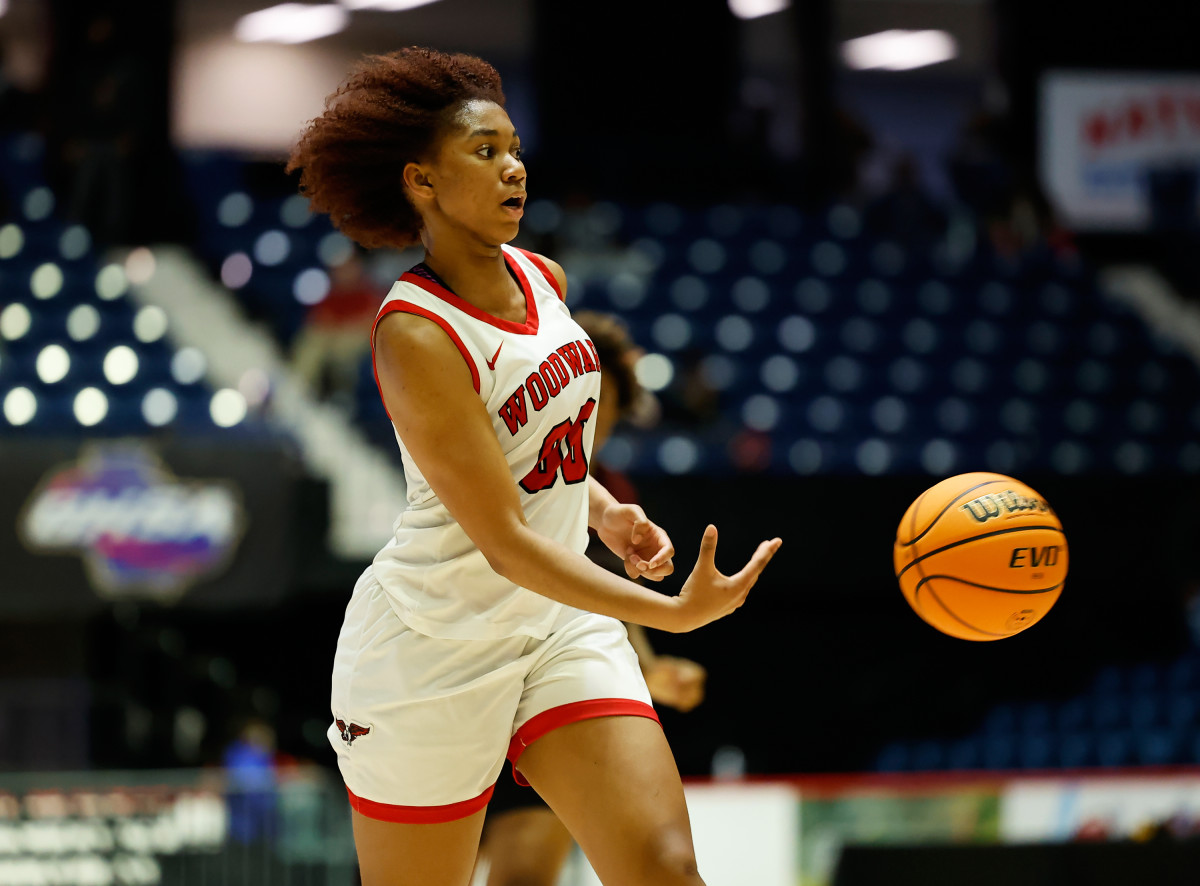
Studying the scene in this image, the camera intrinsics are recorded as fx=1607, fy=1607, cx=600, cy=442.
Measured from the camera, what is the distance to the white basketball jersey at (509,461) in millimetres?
2869

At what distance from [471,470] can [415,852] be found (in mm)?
718

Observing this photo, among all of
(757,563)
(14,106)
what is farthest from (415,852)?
(14,106)

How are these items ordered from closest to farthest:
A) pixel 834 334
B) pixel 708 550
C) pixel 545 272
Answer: pixel 708 550 < pixel 545 272 < pixel 834 334

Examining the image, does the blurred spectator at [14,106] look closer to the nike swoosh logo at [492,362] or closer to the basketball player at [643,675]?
the basketball player at [643,675]

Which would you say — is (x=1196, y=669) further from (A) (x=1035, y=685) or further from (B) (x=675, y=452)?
(B) (x=675, y=452)

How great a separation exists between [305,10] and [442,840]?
13.4m

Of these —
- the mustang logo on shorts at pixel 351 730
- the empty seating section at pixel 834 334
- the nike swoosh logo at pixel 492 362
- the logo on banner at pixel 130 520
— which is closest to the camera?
the nike swoosh logo at pixel 492 362

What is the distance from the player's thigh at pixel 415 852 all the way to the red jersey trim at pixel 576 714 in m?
0.18

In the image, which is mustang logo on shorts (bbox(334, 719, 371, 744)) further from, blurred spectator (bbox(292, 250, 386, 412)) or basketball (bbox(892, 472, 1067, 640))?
blurred spectator (bbox(292, 250, 386, 412))

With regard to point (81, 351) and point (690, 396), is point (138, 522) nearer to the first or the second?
point (81, 351)

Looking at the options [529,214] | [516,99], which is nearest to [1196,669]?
[529,214]

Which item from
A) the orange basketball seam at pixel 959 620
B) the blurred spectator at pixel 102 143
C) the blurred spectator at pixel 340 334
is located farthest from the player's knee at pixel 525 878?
the blurred spectator at pixel 102 143

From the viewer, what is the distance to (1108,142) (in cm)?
1390

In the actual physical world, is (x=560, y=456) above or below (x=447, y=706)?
above
